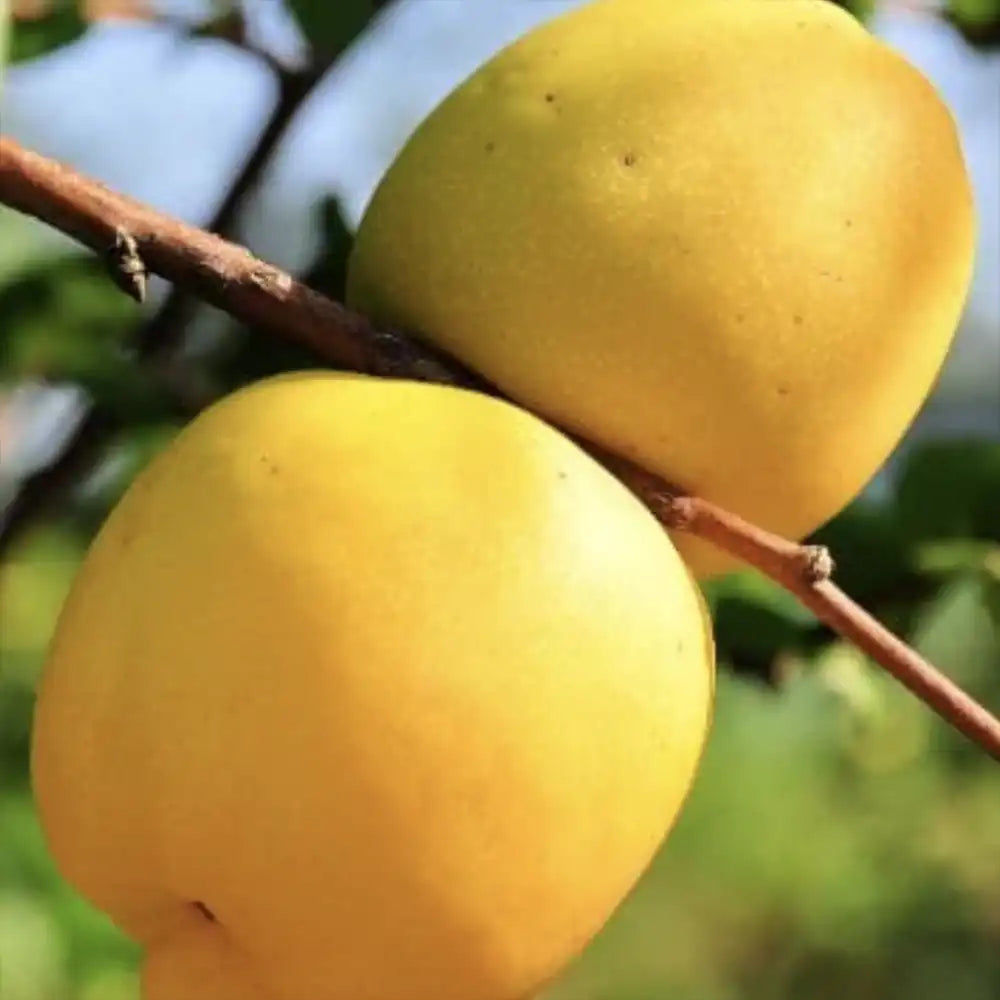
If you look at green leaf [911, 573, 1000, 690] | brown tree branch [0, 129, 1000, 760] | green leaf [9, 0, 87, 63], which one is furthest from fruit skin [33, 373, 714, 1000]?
green leaf [9, 0, 87, 63]

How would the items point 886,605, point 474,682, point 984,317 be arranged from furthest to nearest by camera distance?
point 984,317 → point 886,605 → point 474,682

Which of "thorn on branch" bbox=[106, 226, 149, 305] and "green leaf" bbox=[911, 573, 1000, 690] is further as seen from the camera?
"green leaf" bbox=[911, 573, 1000, 690]

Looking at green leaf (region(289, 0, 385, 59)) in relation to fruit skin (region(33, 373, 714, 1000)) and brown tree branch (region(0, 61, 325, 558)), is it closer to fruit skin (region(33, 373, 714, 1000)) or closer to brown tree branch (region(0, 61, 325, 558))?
brown tree branch (region(0, 61, 325, 558))

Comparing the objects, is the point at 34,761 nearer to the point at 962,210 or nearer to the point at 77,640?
the point at 77,640

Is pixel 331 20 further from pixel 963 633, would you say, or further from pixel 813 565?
pixel 963 633

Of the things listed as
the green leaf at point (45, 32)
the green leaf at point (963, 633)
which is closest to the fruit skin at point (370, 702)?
the green leaf at point (963, 633)

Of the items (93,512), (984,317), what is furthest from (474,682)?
(984,317)

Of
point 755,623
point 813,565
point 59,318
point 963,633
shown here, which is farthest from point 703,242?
point 963,633
